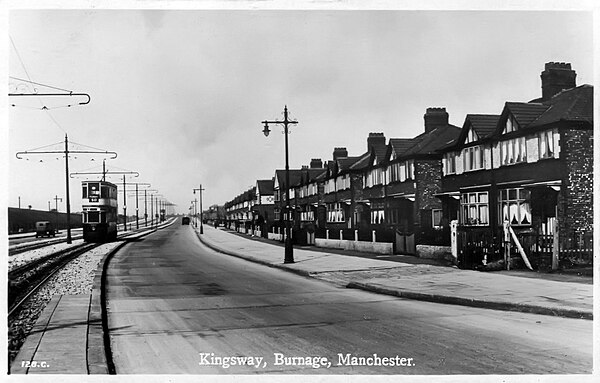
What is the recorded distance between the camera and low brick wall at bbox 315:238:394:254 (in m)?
25.1

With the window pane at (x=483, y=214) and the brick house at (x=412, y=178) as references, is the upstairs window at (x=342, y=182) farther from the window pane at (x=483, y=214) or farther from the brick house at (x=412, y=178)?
the window pane at (x=483, y=214)

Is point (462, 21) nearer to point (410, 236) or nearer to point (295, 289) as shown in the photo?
point (295, 289)

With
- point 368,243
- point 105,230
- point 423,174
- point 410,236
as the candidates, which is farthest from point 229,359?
point 105,230

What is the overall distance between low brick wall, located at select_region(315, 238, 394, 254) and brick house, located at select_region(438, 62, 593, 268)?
4.83m

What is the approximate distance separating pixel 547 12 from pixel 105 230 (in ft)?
122

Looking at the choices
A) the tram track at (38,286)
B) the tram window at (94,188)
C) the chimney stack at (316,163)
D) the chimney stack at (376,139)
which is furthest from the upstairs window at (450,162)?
the chimney stack at (316,163)

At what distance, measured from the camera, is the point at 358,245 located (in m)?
28.1

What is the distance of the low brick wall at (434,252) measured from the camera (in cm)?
2023

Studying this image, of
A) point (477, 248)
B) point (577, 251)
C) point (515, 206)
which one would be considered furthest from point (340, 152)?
point (577, 251)

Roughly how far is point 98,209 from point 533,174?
2918 centimetres

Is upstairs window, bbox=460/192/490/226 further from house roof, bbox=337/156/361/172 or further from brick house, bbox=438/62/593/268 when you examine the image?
house roof, bbox=337/156/361/172

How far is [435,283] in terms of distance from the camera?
1431cm

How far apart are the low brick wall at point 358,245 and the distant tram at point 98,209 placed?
1559 cm

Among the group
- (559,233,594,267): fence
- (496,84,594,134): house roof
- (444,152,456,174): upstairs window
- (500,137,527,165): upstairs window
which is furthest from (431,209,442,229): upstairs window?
(559,233,594,267): fence
